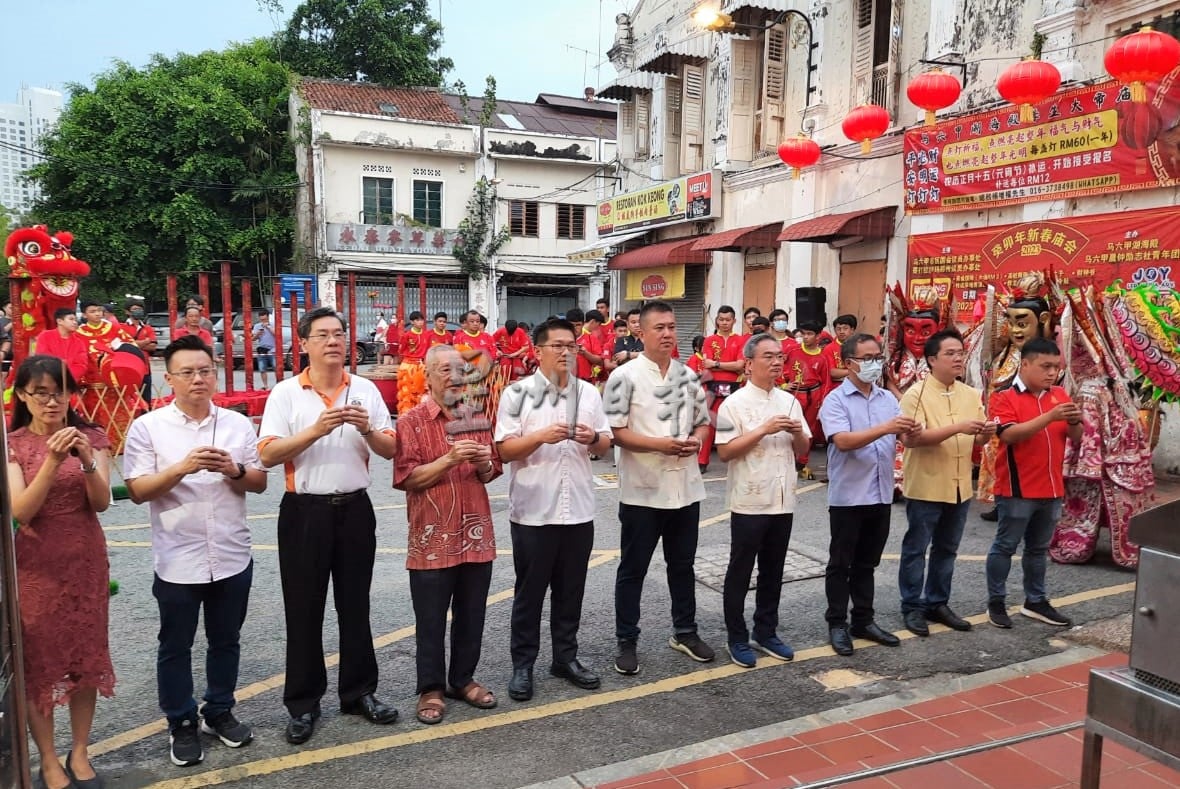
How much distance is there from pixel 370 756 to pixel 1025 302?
611 cm

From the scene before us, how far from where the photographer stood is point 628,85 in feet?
63.6

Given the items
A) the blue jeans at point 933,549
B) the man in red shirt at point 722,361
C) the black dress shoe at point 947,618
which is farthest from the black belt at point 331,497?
the man in red shirt at point 722,361

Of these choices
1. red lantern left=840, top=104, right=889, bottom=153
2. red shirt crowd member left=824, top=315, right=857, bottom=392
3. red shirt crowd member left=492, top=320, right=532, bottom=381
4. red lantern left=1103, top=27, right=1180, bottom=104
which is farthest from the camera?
red shirt crowd member left=492, top=320, right=532, bottom=381

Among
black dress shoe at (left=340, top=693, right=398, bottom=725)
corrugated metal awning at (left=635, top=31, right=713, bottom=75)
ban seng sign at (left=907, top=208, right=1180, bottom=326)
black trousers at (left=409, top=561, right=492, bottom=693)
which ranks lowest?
black dress shoe at (left=340, top=693, right=398, bottom=725)

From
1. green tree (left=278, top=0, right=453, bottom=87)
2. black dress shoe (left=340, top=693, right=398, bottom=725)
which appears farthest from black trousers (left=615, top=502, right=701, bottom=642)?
green tree (left=278, top=0, right=453, bottom=87)

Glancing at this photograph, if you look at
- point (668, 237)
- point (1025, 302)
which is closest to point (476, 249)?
point (668, 237)

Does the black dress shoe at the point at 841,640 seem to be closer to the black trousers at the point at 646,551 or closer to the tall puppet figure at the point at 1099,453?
the black trousers at the point at 646,551

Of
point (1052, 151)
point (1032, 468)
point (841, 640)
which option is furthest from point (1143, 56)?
point (841, 640)

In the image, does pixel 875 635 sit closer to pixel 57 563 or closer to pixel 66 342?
pixel 57 563

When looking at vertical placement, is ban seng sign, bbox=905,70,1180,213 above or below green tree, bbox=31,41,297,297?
below

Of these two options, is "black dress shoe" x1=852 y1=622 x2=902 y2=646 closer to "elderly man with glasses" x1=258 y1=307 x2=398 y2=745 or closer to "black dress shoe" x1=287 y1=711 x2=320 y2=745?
"elderly man with glasses" x1=258 y1=307 x2=398 y2=745

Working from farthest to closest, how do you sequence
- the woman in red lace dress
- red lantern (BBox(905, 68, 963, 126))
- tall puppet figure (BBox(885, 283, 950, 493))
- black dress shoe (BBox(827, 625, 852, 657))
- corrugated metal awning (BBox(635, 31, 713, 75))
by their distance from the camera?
corrugated metal awning (BBox(635, 31, 713, 75))
red lantern (BBox(905, 68, 963, 126))
tall puppet figure (BBox(885, 283, 950, 493))
black dress shoe (BBox(827, 625, 852, 657))
the woman in red lace dress

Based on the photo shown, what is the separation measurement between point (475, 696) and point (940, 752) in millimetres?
2006

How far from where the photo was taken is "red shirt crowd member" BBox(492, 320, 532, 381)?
1237 centimetres
